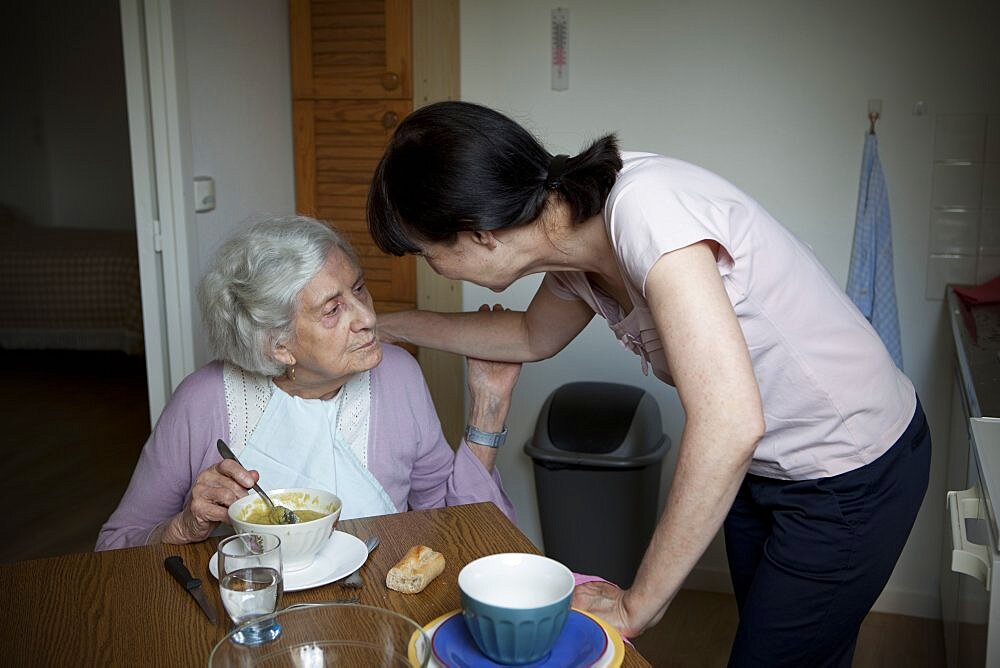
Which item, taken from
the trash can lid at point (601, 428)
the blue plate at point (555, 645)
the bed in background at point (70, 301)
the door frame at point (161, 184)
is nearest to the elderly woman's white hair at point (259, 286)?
the blue plate at point (555, 645)

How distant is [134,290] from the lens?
5.14 meters

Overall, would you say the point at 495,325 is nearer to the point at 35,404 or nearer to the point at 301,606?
the point at 301,606

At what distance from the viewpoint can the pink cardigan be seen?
161 centimetres

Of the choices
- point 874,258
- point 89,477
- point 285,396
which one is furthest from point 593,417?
point 89,477

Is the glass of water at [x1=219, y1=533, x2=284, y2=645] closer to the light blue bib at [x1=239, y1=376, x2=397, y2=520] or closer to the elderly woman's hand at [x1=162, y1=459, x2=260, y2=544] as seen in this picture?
the elderly woman's hand at [x1=162, y1=459, x2=260, y2=544]

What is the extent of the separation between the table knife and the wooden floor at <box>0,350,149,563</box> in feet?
6.93

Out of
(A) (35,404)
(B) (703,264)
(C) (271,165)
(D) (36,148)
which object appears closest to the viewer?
(B) (703,264)

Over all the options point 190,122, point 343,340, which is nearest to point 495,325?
point 343,340

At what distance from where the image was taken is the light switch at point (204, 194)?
2.69m

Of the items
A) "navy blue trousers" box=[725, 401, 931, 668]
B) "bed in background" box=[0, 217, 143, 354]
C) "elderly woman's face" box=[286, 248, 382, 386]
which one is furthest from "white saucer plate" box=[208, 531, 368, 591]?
"bed in background" box=[0, 217, 143, 354]

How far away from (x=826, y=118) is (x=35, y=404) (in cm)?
382

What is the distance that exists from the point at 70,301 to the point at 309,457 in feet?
12.8

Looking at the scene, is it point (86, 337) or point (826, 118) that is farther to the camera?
point (86, 337)

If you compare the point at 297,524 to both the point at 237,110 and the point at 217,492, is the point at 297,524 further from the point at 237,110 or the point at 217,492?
the point at 237,110
